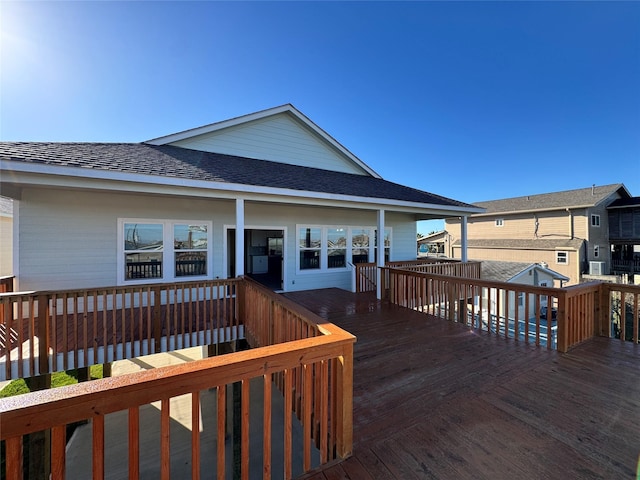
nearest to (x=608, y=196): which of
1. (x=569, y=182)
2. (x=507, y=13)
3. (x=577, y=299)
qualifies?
(x=569, y=182)

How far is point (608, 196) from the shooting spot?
20.3 metres

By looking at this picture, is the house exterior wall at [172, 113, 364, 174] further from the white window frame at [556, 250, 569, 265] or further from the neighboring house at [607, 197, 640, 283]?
the neighboring house at [607, 197, 640, 283]

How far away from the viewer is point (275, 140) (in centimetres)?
921

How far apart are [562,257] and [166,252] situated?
26269 millimetres

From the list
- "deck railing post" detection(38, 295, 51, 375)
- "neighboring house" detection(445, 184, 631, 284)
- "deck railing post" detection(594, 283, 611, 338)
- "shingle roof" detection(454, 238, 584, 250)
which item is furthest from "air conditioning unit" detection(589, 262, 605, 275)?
"deck railing post" detection(38, 295, 51, 375)

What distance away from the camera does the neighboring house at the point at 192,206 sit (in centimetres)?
500

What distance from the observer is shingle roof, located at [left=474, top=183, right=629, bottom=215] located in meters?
19.9

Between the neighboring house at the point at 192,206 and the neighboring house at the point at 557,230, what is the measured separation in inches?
484

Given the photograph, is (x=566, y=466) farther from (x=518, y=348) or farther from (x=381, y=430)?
(x=518, y=348)

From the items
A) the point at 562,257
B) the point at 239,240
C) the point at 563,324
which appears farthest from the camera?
the point at 562,257

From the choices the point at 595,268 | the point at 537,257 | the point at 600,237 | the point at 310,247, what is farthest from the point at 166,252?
the point at 600,237

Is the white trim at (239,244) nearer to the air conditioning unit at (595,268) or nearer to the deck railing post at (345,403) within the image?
the deck railing post at (345,403)

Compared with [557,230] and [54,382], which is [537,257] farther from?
[54,382]

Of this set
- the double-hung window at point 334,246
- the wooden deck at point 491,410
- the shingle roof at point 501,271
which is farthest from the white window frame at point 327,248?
the shingle roof at point 501,271
